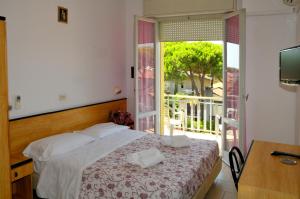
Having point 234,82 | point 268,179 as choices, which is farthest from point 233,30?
point 268,179

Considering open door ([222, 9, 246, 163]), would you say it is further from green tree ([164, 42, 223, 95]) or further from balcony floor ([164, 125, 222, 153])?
green tree ([164, 42, 223, 95])

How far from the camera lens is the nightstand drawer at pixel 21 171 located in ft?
8.33

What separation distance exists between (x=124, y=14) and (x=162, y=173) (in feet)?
10.9

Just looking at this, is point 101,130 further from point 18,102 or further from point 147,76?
point 147,76

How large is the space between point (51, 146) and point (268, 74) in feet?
10.6

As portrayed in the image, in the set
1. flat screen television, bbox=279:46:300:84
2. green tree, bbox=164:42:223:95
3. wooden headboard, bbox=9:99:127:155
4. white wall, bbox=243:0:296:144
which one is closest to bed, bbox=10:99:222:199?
wooden headboard, bbox=9:99:127:155

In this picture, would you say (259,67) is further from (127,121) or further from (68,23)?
(68,23)

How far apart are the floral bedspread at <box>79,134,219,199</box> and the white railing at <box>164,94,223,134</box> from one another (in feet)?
9.90

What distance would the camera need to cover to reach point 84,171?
260cm

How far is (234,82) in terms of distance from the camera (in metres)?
4.21

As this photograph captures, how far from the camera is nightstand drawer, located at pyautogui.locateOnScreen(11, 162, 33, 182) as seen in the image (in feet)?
8.33

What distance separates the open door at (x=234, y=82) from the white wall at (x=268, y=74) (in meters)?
0.34

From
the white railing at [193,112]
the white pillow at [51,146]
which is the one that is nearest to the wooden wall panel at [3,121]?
the white pillow at [51,146]

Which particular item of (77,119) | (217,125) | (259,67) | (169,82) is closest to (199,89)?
(169,82)
